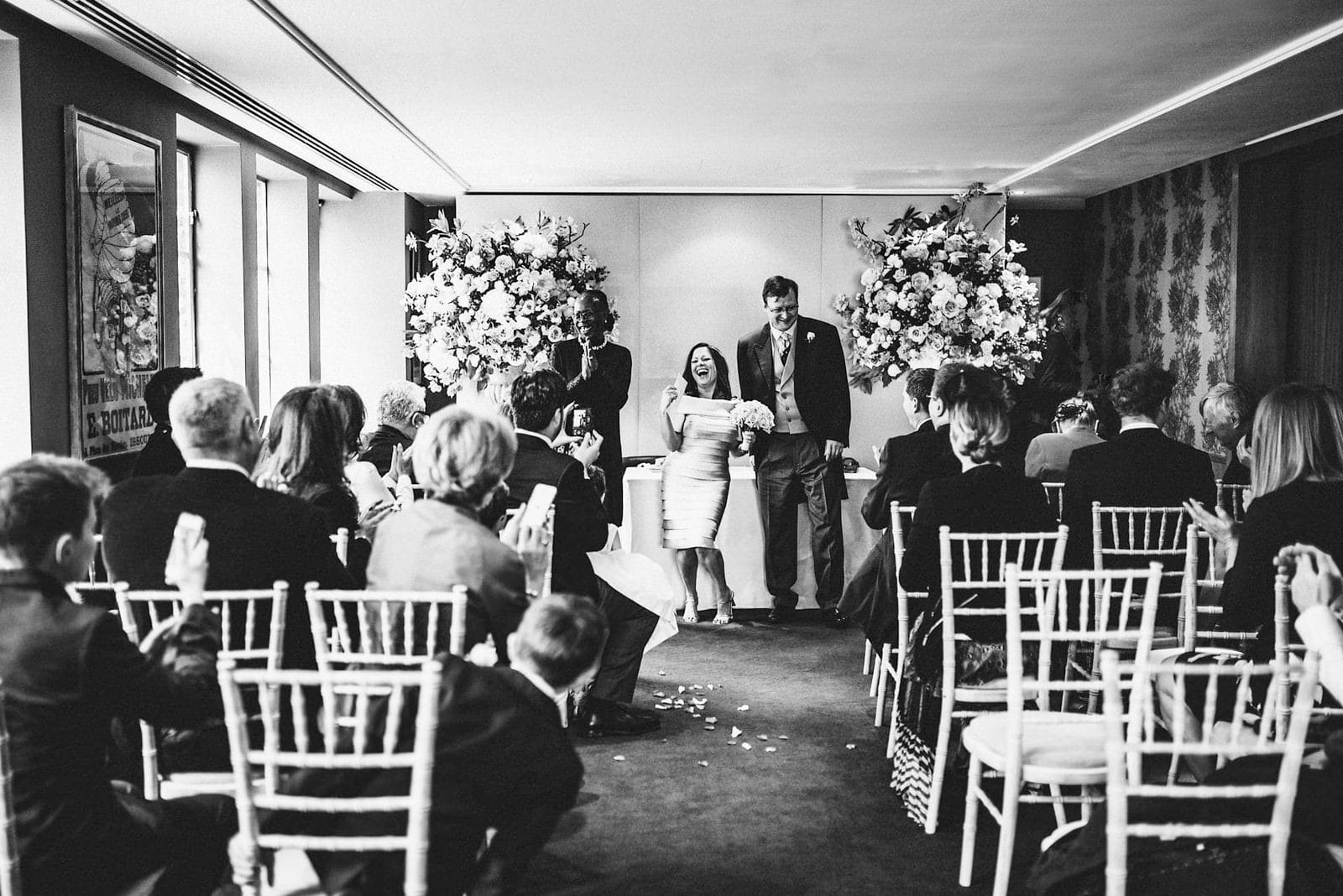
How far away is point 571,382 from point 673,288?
98.5 inches

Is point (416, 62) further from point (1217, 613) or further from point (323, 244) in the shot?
point (323, 244)

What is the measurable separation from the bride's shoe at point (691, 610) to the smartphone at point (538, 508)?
348cm

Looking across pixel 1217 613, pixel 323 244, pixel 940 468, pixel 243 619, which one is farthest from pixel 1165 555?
pixel 323 244

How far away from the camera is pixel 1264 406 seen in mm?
3270

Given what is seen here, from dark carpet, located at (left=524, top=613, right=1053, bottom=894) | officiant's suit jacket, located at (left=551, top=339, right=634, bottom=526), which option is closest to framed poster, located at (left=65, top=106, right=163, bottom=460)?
officiant's suit jacket, located at (left=551, top=339, right=634, bottom=526)

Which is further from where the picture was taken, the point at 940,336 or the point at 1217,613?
the point at 940,336

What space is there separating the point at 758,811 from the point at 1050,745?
46.3 inches

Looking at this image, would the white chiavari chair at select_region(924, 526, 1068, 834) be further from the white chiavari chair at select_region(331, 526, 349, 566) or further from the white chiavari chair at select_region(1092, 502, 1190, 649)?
the white chiavari chair at select_region(331, 526, 349, 566)

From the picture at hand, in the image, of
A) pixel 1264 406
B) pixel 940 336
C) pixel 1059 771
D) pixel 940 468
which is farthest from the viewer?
pixel 940 336

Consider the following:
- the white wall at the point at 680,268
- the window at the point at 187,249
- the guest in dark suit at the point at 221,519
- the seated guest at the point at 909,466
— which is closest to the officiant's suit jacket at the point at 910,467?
the seated guest at the point at 909,466

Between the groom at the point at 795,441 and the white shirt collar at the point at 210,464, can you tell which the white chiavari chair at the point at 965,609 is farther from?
the groom at the point at 795,441

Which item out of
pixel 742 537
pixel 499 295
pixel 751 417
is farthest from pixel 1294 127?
pixel 499 295

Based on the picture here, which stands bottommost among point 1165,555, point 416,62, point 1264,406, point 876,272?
point 1165,555

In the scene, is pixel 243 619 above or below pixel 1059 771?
above
